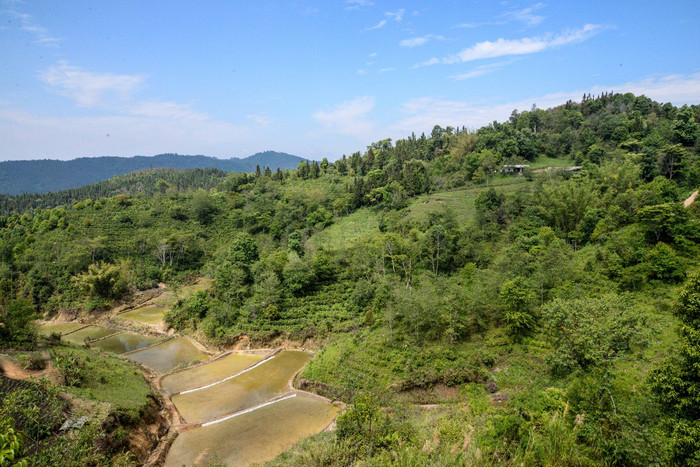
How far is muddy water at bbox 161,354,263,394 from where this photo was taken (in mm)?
18938

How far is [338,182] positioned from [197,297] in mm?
34970

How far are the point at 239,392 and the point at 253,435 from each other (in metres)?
4.31

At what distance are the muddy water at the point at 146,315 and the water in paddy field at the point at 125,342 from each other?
1.88 metres

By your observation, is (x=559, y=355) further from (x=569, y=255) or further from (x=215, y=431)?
(x=215, y=431)

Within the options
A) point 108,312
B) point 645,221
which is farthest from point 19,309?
point 645,221

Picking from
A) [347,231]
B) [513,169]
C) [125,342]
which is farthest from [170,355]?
[513,169]

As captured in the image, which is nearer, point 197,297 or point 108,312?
point 197,297

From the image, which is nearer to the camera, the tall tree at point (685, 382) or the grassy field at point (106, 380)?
the tall tree at point (685, 382)

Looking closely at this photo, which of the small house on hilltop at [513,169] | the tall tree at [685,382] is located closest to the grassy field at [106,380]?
the tall tree at [685,382]

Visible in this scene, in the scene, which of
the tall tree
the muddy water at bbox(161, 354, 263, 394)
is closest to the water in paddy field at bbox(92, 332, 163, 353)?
the muddy water at bbox(161, 354, 263, 394)

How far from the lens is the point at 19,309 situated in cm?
1855

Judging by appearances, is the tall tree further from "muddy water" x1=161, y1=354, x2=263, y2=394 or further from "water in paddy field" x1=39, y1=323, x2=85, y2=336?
"water in paddy field" x1=39, y1=323, x2=85, y2=336

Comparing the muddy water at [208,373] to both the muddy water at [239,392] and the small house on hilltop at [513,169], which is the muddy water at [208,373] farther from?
the small house on hilltop at [513,169]

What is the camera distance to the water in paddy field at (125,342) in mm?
25559
